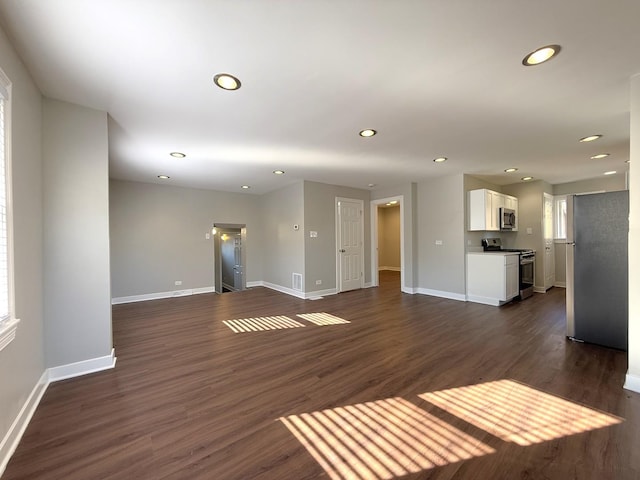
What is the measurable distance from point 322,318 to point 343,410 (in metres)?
2.31

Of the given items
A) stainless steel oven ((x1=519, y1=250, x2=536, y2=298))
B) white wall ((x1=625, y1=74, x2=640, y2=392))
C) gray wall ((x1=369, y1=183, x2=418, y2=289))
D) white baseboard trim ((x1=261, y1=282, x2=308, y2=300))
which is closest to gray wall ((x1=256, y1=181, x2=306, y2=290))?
white baseboard trim ((x1=261, y1=282, x2=308, y2=300))

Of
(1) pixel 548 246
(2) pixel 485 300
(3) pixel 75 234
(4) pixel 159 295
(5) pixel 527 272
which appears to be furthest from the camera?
(1) pixel 548 246

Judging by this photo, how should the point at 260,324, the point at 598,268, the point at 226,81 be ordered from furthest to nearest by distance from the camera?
the point at 260,324 < the point at 598,268 < the point at 226,81

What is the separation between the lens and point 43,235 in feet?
7.60

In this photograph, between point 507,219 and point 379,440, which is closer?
point 379,440

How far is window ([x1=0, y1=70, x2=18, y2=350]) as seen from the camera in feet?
5.25

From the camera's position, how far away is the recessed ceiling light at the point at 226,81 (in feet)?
6.71

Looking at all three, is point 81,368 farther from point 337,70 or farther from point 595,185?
point 595,185

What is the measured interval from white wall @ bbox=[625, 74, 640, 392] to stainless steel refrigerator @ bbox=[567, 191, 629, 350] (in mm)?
987

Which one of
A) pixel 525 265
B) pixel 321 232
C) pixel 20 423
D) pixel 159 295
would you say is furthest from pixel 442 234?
pixel 159 295

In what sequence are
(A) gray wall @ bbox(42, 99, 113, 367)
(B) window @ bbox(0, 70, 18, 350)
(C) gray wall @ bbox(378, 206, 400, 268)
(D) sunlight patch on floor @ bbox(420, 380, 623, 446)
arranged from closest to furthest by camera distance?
(B) window @ bbox(0, 70, 18, 350), (D) sunlight patch on floor @ bbox(420, 380, 623, 446), (A) gray wall @ bbox(42, 99, 113, 367), (C) gray wall @ bbox(378, 206, 400, 268)

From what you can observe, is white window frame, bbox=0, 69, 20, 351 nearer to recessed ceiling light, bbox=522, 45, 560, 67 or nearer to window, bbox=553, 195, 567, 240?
recessed ceiling light, bbox=522, 45, 560, 67

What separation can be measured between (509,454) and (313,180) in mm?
4986

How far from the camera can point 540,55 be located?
183cm
